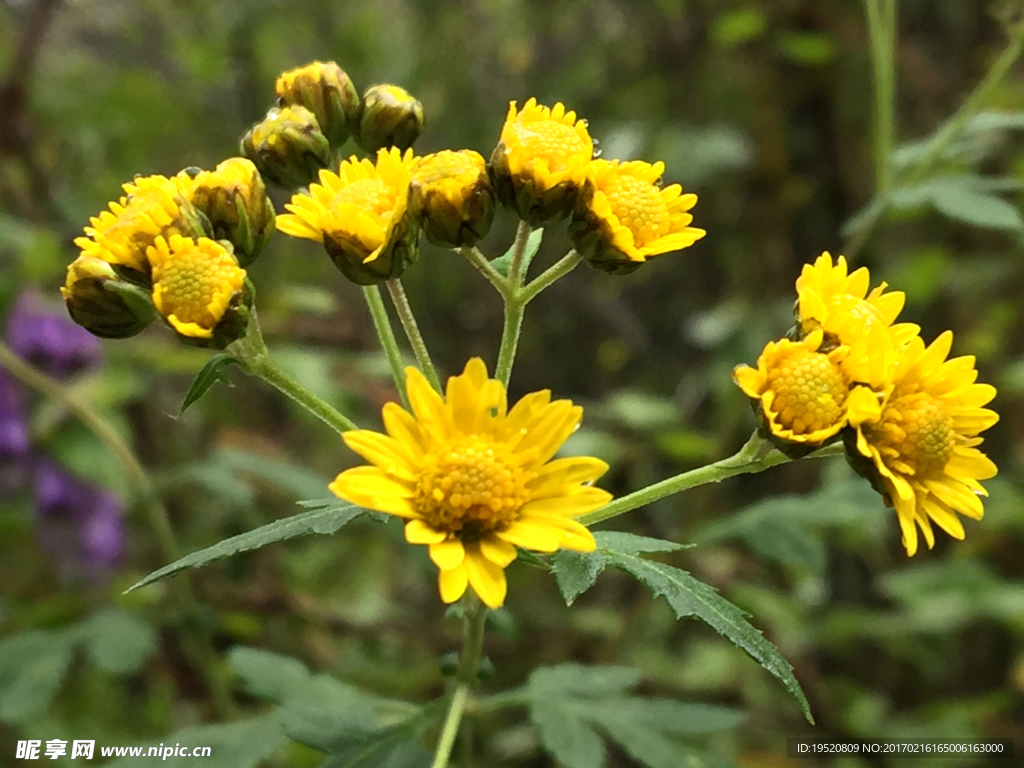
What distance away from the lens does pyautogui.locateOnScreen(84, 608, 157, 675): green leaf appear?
1.61 meters

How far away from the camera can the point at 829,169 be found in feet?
10.2

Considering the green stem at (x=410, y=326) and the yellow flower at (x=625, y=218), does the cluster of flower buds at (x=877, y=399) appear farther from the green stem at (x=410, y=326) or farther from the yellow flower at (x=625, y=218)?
the green stem at (x=410, y=326)

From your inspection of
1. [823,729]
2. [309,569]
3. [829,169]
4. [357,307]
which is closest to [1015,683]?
[823,729]

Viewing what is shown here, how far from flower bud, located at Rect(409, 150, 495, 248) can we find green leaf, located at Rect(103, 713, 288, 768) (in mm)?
696

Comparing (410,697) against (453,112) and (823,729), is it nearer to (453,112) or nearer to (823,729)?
(823,729)

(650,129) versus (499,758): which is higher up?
(650,129)

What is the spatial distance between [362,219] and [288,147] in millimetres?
236

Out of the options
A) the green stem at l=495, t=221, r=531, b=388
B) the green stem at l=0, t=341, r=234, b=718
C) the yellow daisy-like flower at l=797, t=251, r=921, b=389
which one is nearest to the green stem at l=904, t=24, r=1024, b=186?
the yellow daisy-like flower at l=797, t=251, r=921, b=389

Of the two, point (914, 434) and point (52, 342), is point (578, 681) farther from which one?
point (52, 342)

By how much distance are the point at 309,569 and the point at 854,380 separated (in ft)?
6.87

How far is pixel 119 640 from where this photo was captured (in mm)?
1656

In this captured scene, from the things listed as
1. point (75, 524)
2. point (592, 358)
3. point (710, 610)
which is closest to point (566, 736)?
point (710, 610)

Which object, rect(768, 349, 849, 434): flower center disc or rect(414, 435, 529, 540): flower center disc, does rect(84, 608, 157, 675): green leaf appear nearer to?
rect(414, 435, 529, 540): flower center disc

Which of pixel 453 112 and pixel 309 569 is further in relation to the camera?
→ pixel 453 112
